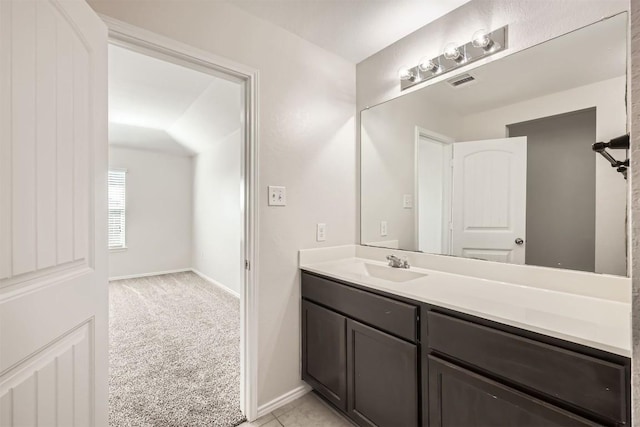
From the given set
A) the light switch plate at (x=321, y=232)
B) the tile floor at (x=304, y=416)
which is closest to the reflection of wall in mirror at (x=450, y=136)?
the light switch plate at (x=321, y=232)

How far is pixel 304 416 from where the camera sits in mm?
1734

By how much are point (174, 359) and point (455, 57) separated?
2905 millimetres

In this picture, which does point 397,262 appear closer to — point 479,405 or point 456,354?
point 456,354

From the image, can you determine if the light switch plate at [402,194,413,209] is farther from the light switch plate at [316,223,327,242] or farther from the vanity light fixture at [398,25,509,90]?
the vanity light fixture at [398,25,509,90]

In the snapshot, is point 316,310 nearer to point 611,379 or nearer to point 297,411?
point 297,411

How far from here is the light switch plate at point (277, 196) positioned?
1.79m

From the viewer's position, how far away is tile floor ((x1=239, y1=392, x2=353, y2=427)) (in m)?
1.67

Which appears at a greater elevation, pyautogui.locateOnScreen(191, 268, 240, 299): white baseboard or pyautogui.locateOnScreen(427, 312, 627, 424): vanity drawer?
pyautogui.locateOnScreen(427, 312, 627, 424): vanity drawer

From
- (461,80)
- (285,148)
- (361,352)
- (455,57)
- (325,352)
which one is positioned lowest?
(325,352)

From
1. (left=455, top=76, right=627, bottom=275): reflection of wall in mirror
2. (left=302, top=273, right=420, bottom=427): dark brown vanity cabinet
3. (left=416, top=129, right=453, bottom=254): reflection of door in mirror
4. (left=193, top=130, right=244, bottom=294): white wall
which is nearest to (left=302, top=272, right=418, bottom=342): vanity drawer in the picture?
(left=302, top=273, right=420, bottom=427): dark brown vanity cabinet

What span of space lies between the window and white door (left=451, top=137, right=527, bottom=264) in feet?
17.2

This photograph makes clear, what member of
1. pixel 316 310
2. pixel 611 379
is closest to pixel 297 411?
pixel 316 310

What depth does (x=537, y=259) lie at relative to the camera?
1396mm

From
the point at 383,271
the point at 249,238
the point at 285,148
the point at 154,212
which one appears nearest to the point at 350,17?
the point at 285,148
